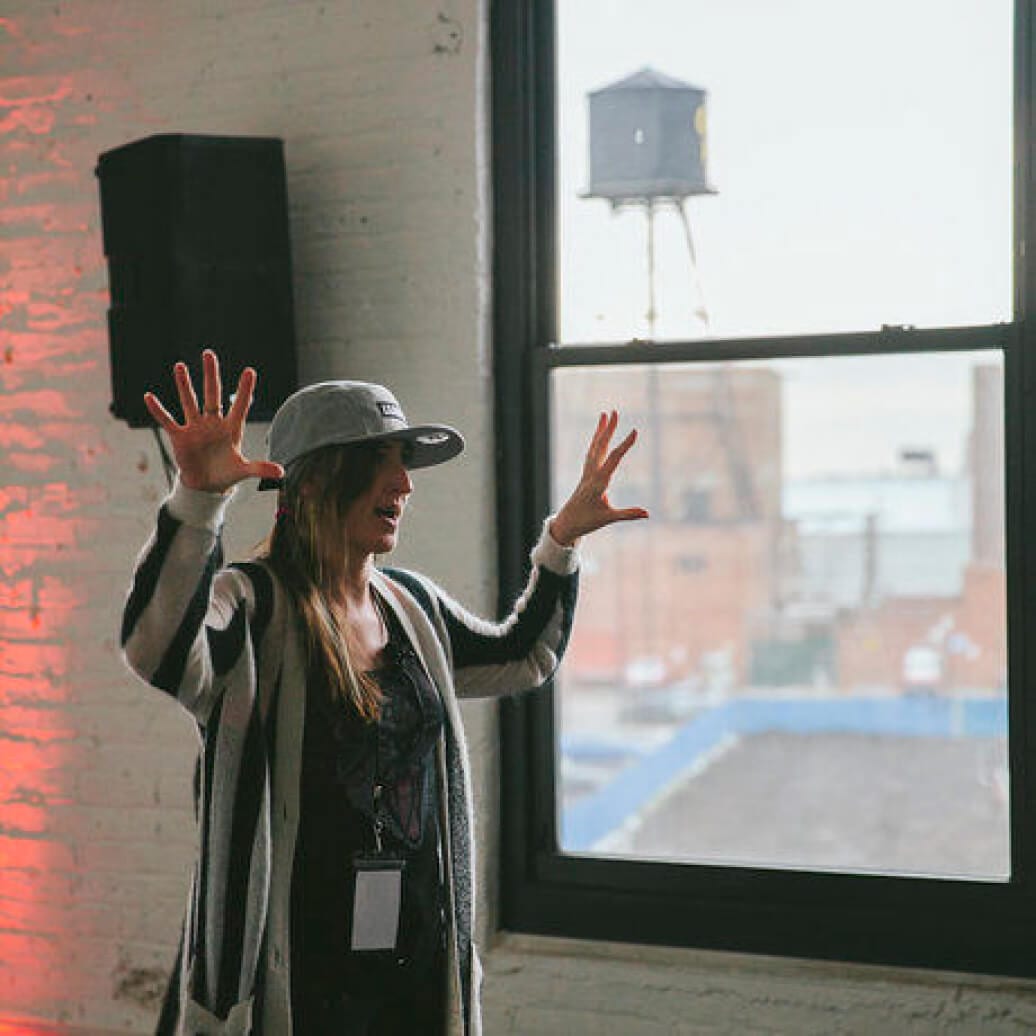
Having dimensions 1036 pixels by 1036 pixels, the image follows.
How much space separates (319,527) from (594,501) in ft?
1.65

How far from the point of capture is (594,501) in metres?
2.47

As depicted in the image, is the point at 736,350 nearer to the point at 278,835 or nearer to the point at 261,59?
the point at 261,59

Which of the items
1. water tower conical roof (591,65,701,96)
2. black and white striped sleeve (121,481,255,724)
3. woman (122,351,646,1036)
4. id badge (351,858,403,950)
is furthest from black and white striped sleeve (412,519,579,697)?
water tower conical roof (591,65,701,96)

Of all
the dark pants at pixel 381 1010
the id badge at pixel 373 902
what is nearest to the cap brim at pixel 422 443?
the id badge at pixel 373 902

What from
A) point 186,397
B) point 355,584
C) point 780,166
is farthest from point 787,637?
point 186,397

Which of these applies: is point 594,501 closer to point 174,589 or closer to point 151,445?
point 174,589

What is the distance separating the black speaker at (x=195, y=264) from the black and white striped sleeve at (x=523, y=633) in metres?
1.03

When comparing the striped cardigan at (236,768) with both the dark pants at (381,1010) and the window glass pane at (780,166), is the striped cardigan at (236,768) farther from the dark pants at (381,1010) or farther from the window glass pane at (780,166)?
the window glass pane at (780,166)

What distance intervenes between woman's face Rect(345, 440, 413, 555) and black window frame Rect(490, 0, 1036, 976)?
1.15 m

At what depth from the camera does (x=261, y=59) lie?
3500mm

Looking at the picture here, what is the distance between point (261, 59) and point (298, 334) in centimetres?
65

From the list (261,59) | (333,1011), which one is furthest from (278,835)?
(261,59)

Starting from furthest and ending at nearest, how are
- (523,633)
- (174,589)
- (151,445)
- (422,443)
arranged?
(151,445), (523,633), (422,443), (174,589)

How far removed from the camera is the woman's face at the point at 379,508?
7.29 feet
